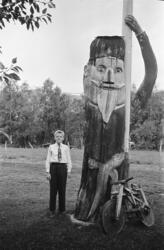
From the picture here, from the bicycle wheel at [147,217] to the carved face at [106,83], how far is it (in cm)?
115

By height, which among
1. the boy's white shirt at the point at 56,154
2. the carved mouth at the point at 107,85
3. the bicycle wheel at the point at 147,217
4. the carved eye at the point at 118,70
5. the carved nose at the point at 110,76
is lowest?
the bicycle wheel at the point at 147,217

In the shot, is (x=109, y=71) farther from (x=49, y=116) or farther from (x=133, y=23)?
(x=49, y=116)

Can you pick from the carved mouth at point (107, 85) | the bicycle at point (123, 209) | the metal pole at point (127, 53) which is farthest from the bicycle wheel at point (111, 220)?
the carved mouth at point (107, 85)

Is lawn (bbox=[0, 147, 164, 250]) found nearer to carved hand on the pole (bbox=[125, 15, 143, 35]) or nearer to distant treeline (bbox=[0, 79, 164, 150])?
distant treeline (bbox=[0, 79, 164, 150])

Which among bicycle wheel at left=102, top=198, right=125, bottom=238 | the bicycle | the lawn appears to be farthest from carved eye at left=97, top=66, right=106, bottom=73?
bicycle wheel at left=102, top=198, right=125, bottom=238

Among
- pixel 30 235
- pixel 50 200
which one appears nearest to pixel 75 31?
pixel 50 200

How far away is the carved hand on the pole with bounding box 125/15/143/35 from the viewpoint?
370cm

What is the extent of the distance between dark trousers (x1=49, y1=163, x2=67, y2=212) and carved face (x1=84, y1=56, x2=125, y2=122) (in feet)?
3.15

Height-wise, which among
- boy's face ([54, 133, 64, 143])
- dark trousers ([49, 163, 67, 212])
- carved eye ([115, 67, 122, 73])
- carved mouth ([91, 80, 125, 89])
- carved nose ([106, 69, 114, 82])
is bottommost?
dark trousers ([49, 163, 67, 212])

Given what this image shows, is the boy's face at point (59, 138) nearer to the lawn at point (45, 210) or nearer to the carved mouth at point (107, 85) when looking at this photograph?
the lawn at point (45, 210)

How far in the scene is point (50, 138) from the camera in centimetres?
413

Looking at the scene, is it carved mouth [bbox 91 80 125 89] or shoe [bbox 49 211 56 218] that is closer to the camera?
carved mouth [bbox 91 80 125 89]

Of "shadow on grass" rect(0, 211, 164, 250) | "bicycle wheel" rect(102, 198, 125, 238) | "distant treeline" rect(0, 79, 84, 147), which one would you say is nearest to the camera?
"shadow on grass" rect(0, 211, 164, 250)

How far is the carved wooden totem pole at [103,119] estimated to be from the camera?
144 inches
